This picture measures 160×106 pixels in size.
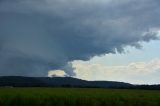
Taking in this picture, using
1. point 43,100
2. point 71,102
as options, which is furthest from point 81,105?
point 43,100

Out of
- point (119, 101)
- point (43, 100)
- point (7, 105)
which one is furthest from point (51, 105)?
point (119, 101)

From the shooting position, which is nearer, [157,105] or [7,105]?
[7,105]

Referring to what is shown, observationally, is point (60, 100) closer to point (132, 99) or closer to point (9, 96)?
point (9, 96)

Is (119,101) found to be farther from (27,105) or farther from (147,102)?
(27,105)

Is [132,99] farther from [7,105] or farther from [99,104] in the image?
[7,105]

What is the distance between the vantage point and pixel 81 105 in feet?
167

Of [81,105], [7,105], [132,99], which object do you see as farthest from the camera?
[132,99]

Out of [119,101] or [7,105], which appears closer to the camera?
[7,105]

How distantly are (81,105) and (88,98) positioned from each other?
162 cm

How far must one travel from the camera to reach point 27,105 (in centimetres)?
4906

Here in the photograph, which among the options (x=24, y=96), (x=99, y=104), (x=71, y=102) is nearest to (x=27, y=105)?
(x=24, y=96)

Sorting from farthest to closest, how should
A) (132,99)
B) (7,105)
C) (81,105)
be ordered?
(132,99), (81,105), (7,105)

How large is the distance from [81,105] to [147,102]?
9382mm

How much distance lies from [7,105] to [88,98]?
34.9 feet
